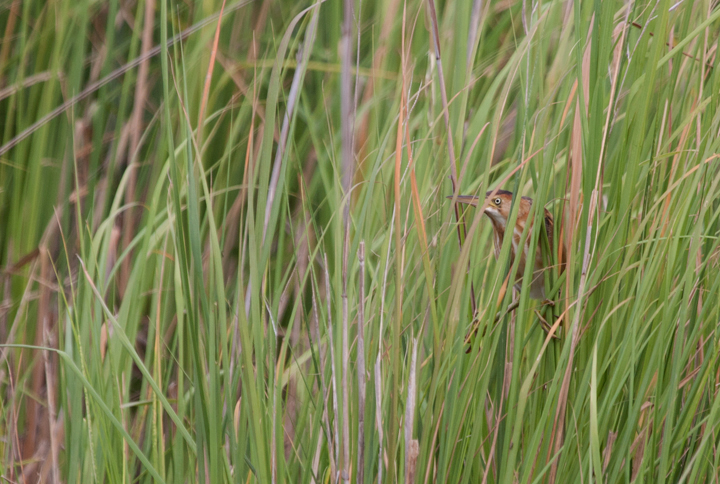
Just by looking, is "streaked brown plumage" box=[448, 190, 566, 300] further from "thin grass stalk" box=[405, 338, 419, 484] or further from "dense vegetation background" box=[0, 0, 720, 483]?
"thin grass stalk" box=[405, 338, 419, 484]

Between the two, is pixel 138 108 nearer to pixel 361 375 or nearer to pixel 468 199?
pixel 468 199

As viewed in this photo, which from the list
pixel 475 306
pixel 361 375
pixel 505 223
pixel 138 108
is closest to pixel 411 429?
pixel 361 375

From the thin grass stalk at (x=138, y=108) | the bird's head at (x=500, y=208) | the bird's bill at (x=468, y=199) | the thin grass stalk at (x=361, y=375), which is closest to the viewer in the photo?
the thin grass stalk at (x=361, y=375)

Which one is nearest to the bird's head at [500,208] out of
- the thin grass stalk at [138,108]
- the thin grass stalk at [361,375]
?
the thin grass stalk at [361,375]

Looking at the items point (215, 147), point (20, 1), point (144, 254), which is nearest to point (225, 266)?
point (215, 147)

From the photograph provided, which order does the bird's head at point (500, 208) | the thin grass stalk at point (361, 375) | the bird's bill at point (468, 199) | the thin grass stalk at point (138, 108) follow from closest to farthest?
the thin grass stalk at point (361, 375)
the bird's bill at point (468, 199)
the bird's head at point (500, 208)
the thin grass stalk at point (138, 108)

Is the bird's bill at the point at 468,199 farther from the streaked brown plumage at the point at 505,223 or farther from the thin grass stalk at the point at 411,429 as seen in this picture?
the thin grass stalk at the point at 411,429

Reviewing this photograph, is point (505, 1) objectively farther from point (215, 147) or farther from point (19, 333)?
point (19, 333)

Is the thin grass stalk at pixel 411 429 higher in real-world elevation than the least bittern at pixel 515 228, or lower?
lower

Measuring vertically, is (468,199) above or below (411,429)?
above

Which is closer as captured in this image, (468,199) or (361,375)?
(361,375)

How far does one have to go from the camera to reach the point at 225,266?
156cm

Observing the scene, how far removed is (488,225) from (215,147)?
0.67 meters

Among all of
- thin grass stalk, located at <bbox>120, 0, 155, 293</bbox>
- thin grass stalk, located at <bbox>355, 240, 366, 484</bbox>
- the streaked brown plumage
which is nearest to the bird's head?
the streaked brown plumage
